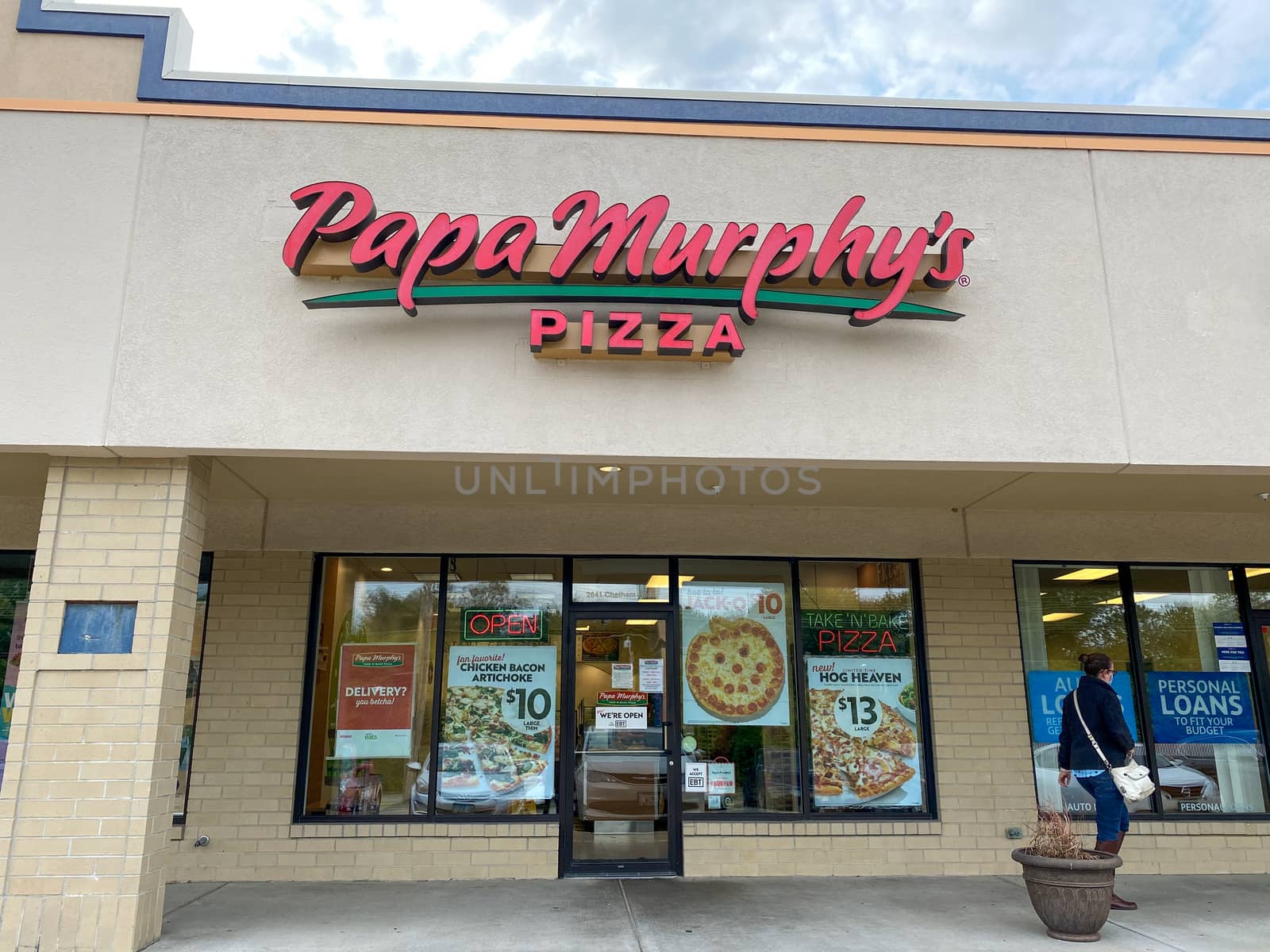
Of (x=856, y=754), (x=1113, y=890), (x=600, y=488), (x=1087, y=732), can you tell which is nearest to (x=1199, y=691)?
(x=1087, y=732)

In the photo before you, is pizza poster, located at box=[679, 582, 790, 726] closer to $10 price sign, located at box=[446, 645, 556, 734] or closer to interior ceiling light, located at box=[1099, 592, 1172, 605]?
$10 price sign, located at box=[446, 645, 556, 734]

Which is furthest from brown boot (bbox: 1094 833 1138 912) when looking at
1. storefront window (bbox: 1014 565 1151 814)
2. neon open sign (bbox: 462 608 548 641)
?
neon open sign (bbox: 462 608 548 641)

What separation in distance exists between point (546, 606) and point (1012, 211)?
530cm

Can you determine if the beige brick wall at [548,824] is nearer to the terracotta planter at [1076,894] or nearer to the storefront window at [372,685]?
the storefront window at [372,685]

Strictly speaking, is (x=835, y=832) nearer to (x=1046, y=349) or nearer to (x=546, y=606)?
(x=546, y=606)

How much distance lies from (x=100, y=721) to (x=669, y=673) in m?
4.73

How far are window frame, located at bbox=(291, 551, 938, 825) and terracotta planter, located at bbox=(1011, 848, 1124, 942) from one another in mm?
2292

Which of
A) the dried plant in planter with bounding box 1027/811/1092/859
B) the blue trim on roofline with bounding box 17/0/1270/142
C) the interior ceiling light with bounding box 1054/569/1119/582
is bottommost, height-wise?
the dried plant in planter with bounding box 1027/811/1092/859

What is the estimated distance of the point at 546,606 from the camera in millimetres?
9250

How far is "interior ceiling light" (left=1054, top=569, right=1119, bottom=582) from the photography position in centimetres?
981

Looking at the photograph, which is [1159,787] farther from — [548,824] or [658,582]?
[548,824]

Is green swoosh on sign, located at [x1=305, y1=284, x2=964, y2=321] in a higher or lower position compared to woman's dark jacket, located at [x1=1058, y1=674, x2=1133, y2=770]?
higher

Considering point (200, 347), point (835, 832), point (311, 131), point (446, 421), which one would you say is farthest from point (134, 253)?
point (835, 832)

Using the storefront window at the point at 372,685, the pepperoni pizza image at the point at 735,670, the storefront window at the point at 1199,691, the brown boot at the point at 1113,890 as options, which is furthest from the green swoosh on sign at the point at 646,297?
the storefront window at the point at 1199,691
